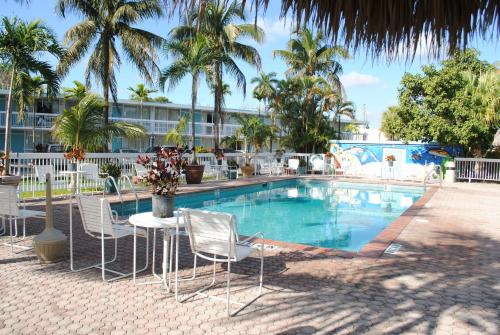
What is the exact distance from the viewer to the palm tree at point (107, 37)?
1603 cm

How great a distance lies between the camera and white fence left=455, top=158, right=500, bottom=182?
17.7 meters

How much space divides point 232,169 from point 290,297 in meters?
13.5

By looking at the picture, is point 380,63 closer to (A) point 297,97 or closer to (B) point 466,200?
(B) point 466,200

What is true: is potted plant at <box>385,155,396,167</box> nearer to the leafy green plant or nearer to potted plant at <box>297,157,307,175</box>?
potted plant at <box>297,157,307,175</box>

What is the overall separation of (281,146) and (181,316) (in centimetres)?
2109

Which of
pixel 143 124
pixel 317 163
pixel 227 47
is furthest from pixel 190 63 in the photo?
pixel 143 124

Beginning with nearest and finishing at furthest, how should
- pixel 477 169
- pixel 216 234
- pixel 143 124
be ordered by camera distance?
pixel 216 234 < pixel 477 169 < pixel 143 124

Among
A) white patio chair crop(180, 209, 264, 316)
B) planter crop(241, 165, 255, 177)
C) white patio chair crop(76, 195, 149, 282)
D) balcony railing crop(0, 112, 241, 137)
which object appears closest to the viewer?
white patio chair crop(180, 209, 264, 316)

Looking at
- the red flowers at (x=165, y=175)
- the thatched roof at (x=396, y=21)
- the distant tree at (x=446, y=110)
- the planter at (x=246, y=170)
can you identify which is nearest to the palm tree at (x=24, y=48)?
the red flowers at (x=165, y=175)

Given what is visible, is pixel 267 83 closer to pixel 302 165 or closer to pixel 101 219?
pixel 302 165

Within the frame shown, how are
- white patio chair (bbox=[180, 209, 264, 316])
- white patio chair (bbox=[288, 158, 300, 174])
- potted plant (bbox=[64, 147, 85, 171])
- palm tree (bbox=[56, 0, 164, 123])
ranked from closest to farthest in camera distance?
white patio chair (bbox=[180, 209, 264, 316]) < potted plant (bbox=[64, 147, 85, 171]) < palm tree (bbox=[56, 0, 164, 123]) < white patio chair (bbox=[288, 158, 300, 174])

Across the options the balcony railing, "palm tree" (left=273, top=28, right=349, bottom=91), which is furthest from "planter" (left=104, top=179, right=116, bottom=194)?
"palm tree" (left=273, top=28, right=349, bottom=91)

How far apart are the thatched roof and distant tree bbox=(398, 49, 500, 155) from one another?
1575 centimetres

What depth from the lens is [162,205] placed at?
4.21 metres
